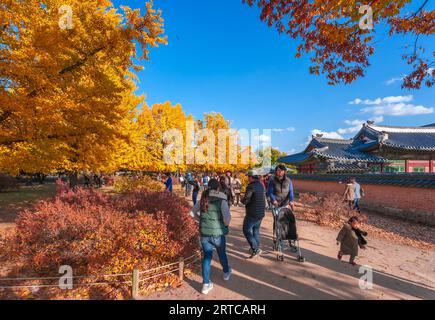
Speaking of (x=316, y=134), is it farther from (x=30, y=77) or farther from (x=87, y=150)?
(x=30, y=77)

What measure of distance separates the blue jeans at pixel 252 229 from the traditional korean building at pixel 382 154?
1565 centimetres

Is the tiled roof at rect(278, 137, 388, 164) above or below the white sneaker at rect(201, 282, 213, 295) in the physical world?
above

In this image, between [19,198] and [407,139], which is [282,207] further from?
[407,139]

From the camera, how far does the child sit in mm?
4441

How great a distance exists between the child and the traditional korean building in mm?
15040

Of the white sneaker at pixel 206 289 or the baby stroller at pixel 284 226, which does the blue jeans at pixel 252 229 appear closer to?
the baby stroller at pixel 284 226

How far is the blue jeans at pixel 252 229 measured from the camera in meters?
4.68

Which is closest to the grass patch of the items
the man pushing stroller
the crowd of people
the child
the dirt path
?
the dirt path

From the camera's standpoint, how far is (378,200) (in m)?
12.2

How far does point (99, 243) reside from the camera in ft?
13.8

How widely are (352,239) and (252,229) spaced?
211 centimetres

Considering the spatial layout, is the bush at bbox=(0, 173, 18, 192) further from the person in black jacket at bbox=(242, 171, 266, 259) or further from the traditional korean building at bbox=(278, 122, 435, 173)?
the traditional korean building at bbox=(278, 122, 435, 173)

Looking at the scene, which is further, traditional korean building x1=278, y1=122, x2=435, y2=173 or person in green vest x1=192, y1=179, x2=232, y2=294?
traditional korean building x1=278, y1=122, x2=435, y2=173
